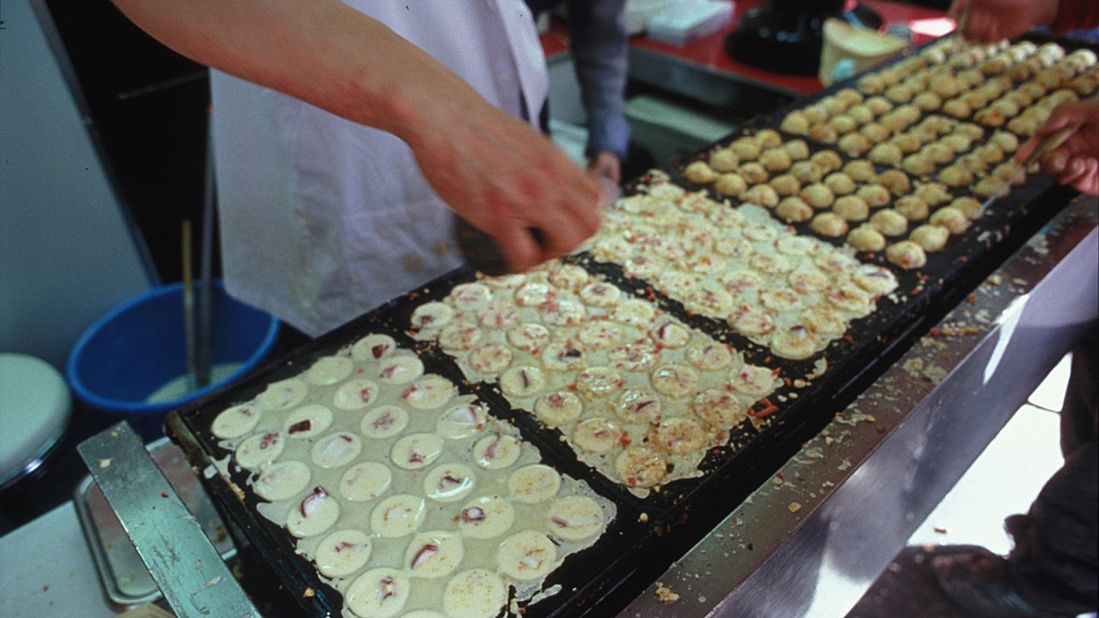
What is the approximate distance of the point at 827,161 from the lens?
8.47ft

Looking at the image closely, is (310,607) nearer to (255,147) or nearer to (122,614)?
(122,614)

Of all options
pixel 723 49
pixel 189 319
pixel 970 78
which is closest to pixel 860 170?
pixel 970 78

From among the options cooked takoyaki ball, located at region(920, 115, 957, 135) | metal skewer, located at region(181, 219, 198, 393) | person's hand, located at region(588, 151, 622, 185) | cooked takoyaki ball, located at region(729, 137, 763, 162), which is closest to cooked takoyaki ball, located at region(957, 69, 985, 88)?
cooked takoyaki ball, located at region(920, 115, 957, 135)

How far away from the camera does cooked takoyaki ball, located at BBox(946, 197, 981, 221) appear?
2.23m

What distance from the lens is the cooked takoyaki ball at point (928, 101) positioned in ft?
9.62

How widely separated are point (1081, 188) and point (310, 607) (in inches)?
94.3

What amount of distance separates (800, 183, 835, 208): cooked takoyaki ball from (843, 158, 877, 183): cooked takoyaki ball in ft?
0.60

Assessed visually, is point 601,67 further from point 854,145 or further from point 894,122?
point 894,122

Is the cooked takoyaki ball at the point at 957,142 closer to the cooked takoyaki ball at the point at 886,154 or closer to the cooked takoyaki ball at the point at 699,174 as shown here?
the cooked takoyaki ball at the point at 886,154

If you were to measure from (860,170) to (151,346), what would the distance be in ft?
8.82

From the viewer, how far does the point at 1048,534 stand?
0.90 meters

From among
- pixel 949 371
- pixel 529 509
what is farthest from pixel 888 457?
pixel 529 509

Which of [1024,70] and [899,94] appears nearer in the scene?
[899,94]

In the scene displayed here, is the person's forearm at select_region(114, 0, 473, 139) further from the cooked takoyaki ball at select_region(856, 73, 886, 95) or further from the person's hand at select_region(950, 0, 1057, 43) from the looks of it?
the person's hand at select_region(950, 0, 1057, 43)
